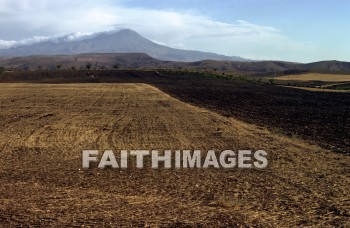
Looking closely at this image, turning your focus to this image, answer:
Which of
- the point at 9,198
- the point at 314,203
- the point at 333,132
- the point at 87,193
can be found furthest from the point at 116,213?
the point at 333,132

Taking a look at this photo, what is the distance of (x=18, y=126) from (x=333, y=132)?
44.6 ft

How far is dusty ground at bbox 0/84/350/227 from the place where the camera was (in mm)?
7852

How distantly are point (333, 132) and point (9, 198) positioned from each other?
1325cm

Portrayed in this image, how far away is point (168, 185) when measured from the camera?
10047 mm

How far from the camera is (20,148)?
14.5 metres

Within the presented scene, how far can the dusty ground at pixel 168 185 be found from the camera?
25.8ft

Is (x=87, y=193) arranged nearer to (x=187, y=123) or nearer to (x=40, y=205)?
(x=40, y=205)

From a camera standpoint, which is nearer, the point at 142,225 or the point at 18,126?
the point at 142,225

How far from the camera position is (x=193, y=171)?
37.4ft

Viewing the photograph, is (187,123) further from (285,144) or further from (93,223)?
(93,223)

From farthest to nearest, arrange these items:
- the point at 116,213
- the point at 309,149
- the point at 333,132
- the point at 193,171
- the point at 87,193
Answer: the point at 333,132 → the point at 309,149 → the point at 193,171 → the point at 87,193 → the point at 116,213

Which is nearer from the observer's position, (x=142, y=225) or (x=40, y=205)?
(x=142, y=225)

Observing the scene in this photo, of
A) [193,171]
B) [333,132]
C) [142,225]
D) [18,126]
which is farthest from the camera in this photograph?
[18,126]

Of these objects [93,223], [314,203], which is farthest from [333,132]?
[93,223]
